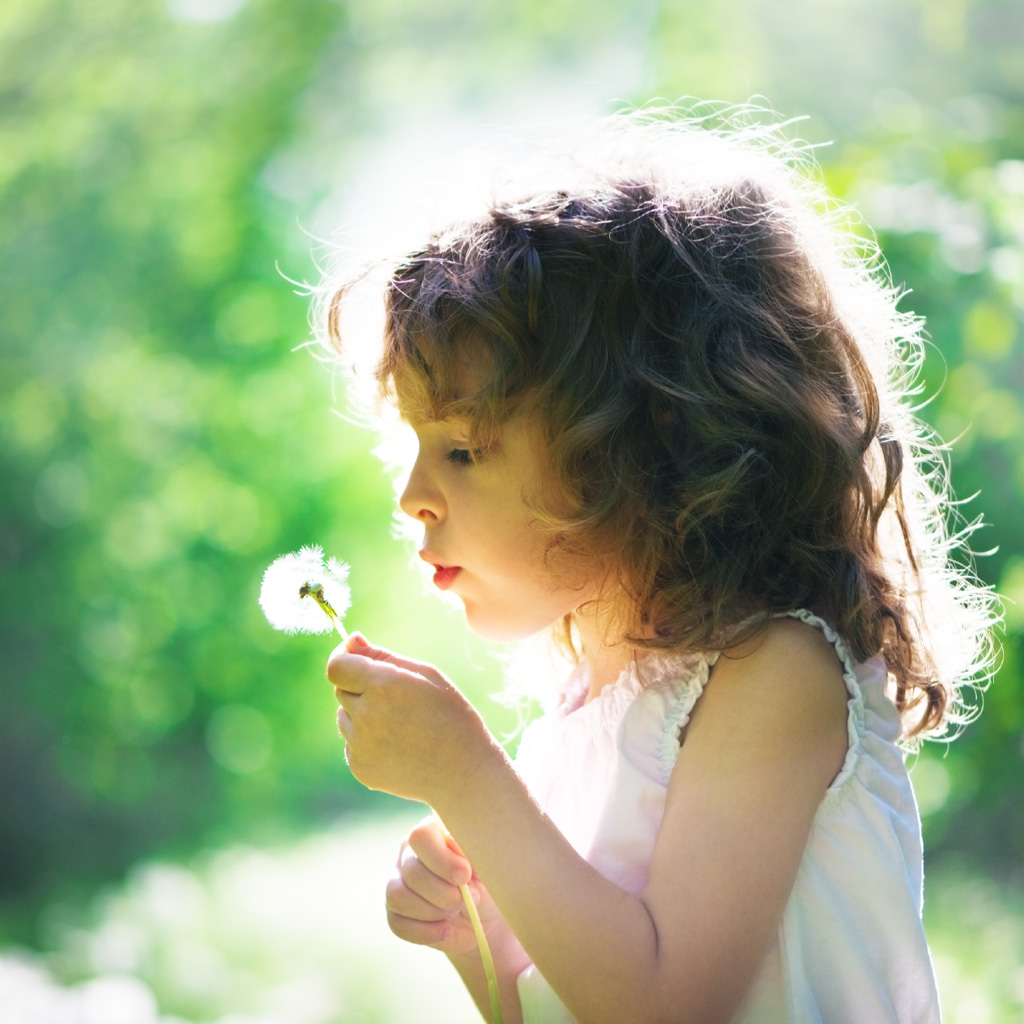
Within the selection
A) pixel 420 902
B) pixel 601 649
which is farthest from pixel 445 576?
pixel 420 902

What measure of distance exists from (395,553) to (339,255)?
2111mm

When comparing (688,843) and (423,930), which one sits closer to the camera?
(688,843)

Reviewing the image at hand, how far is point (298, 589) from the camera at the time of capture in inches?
31.8

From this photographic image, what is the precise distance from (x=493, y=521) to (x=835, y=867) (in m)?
0.37

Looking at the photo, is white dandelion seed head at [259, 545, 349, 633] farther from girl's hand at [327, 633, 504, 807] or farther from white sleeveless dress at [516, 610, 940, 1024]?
white sleeveless dress at [516, 610, 940, 1024]

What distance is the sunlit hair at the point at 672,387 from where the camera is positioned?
2.86 ft

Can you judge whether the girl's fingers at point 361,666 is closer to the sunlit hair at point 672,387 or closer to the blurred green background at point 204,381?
the sunlit hair at point 672,387

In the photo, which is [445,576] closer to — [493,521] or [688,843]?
[493,521]

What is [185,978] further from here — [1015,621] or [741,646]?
[741,646]

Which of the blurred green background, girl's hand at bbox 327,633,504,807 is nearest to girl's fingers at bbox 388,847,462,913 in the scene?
girl's hand at bbox 327,633,504,807

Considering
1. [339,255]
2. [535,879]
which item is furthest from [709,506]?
[339,255]

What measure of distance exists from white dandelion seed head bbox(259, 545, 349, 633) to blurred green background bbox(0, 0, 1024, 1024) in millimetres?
1962

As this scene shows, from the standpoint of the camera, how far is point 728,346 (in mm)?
886

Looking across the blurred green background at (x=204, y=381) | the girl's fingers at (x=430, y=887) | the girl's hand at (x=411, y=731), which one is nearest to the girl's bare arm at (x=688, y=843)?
the girl's hand at (x=411, y=731)
